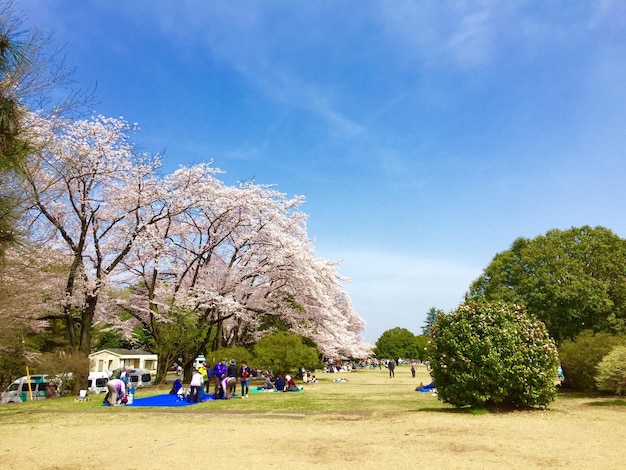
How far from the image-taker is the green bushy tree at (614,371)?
47.5 ft

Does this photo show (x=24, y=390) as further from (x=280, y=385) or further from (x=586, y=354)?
(x=586, y=354)

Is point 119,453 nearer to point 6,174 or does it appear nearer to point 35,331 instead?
point 6,174

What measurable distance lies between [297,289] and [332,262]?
555 cm

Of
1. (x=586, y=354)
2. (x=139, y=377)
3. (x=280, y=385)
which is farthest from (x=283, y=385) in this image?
(x=139, y=377)

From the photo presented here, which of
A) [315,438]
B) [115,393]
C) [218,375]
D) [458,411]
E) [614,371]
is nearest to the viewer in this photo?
[315,438]

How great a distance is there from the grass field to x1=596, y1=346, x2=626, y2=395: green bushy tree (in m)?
0.64

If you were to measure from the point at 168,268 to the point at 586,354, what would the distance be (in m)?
22.8

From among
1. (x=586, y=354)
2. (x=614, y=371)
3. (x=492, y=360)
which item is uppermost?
(x=586, y=354)

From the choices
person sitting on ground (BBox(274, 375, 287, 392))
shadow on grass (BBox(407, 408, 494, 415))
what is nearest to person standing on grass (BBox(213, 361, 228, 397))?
person sitting on ground (BBox(274, 375, 287, 392))

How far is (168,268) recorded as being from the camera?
29250mm

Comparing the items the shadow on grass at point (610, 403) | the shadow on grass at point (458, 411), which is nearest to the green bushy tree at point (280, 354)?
the shadow on grass at point (458, 411)

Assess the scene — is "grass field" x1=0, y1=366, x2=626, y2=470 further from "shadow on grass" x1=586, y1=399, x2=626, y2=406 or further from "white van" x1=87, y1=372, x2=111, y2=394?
"white van" x1=87, y1=372, x2=111, y2=394

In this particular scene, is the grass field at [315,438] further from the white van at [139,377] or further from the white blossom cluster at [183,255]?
the white van at [139,377]

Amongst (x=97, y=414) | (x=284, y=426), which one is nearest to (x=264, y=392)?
(x=97, y=414)
